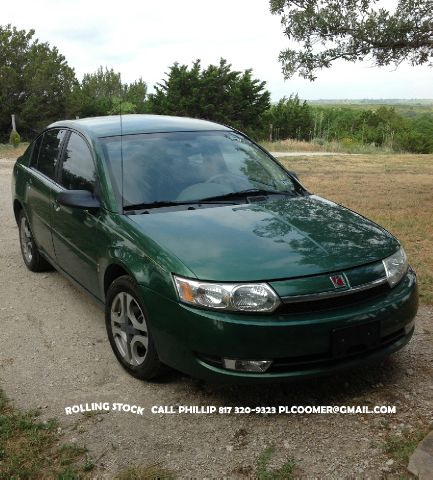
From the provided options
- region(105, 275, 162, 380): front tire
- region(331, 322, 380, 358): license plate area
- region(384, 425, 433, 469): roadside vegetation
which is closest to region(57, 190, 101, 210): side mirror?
region(105, 275, 162, 380): front tire

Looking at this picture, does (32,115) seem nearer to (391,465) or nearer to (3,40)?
(3,40)

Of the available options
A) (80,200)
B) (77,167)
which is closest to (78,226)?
(80,200)

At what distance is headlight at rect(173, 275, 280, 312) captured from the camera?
→ 3.02 m

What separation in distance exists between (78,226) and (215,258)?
147 centimetres

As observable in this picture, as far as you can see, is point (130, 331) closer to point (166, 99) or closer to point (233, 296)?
point (233, 296)

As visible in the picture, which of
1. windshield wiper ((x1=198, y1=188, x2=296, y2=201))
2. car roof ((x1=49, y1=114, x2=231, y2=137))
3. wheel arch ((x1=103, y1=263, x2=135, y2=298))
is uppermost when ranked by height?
car roof ((x1=49, y1=114, x2=231, y2=137))

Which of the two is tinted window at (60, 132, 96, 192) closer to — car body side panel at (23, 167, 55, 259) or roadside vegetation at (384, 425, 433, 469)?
car body side panel at (23, 167, 55, 259)

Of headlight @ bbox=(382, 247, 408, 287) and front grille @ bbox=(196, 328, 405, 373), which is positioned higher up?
headlight @ bbox=(382, 247, 408, 287)

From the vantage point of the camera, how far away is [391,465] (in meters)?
2.75

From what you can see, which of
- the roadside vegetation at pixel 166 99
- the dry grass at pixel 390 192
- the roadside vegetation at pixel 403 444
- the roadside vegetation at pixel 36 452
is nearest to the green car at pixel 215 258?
the roadside vegetation at pixel 403 444

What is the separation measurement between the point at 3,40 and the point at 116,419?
171ft

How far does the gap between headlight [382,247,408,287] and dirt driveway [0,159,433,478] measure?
2.11 feet

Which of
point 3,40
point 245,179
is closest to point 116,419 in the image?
point 245,179

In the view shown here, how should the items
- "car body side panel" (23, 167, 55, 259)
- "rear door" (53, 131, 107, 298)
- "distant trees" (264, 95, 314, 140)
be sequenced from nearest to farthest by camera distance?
"rear door" (53, 131, 107, 298) < "car body side panel" (23, 167, 55, 259) < "distant trees" (264, 95, 314, 140)
